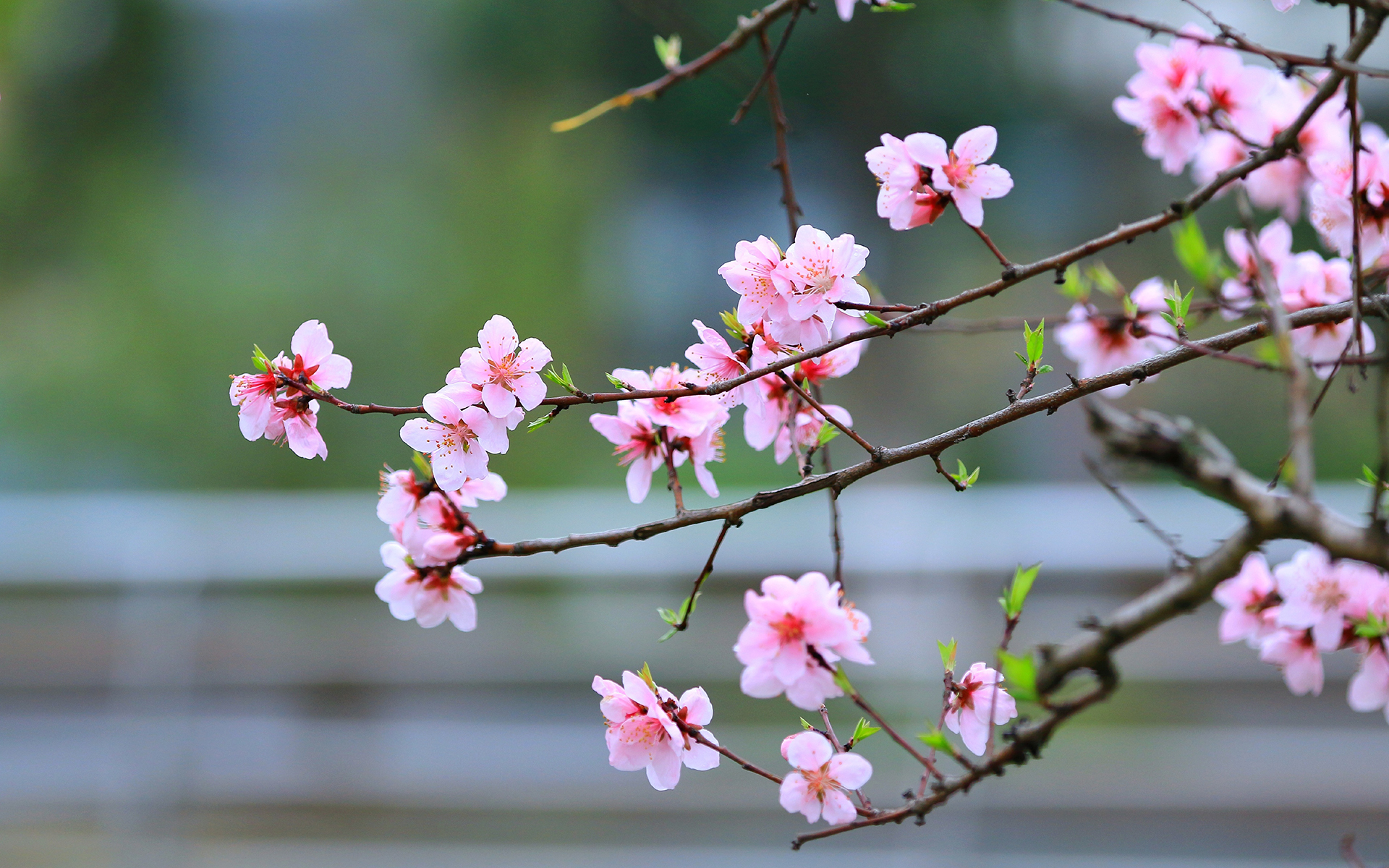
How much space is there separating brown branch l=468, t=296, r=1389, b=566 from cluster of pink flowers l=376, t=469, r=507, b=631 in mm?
63

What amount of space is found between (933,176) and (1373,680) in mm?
335

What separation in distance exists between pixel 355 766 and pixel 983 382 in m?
2.29

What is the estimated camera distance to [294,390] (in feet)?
1.52

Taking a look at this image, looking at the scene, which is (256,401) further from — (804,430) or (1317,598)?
(1317,598)

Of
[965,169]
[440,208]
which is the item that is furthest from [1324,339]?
[440,208]

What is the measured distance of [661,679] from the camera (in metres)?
2.05

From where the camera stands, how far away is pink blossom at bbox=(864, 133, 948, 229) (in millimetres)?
474

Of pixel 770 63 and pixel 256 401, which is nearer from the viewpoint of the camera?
pixel 256 401

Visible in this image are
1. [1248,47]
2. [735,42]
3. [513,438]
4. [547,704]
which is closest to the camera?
[1248,47]

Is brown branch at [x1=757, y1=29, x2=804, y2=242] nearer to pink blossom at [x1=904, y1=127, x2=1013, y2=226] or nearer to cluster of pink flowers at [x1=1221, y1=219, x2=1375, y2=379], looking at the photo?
pink blossom at [x1=904, y1=127, x2=1013, y2=226]

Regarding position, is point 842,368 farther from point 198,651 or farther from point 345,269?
point 345,269

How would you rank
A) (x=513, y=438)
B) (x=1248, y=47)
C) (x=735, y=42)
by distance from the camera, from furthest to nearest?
(x=513, y=438) → (x=735, y=42) → (x=1248, y=47)

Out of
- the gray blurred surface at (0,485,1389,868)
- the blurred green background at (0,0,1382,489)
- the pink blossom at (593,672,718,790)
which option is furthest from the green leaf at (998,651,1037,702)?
the blurred green background at (0,0,1382,489)

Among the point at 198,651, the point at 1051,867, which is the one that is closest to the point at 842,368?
the point at 1051,867
